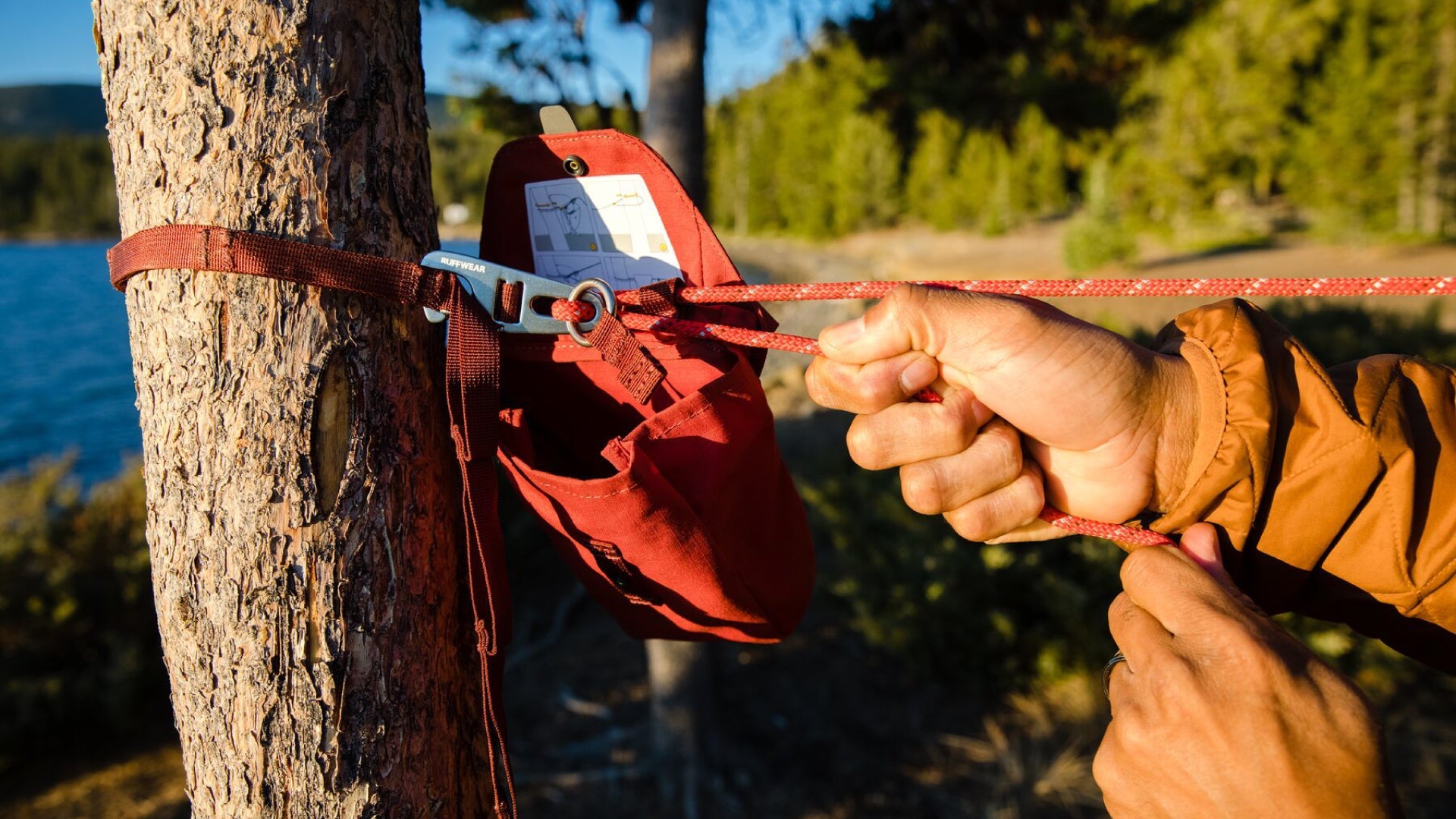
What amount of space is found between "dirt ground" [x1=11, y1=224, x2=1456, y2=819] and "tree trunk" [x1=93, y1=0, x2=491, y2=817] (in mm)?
2712

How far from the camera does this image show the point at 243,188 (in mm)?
1101

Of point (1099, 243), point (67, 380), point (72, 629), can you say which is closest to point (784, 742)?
point (72, 629)

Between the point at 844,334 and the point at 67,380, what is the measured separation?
25.2 meters

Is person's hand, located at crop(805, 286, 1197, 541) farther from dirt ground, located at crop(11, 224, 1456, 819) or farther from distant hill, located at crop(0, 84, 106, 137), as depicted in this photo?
distant hill, located at crop(0, 84, 106, 137)

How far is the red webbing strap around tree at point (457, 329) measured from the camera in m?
1.07

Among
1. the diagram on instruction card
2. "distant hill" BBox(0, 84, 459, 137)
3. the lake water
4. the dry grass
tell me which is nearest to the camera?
the diagram on instruction card

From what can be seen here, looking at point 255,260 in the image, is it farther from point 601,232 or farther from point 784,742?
point 784,742

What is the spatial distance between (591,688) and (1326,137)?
2425 centimetres

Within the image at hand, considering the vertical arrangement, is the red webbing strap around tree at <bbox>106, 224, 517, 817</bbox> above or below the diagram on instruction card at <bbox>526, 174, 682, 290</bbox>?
below

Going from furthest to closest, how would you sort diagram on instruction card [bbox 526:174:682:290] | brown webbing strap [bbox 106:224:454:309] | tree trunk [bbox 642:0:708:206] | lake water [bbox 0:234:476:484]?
lake water [bbox 0:234:476:484] < tree trunk [bbox 642:0:708:206] < diagram on instruction card [bbox 526:174:682:290] < brown webbing strap [bbox 106:224:454:309]

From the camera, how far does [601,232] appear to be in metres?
1.42

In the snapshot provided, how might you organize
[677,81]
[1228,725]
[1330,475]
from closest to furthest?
[1228,725]
[1330,475]
[677,81]

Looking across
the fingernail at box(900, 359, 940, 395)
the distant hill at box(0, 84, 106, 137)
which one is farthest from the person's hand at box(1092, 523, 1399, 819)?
the distant hill at box(0, 84, 106, 137)

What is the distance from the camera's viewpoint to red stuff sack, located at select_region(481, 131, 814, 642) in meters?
1.27
